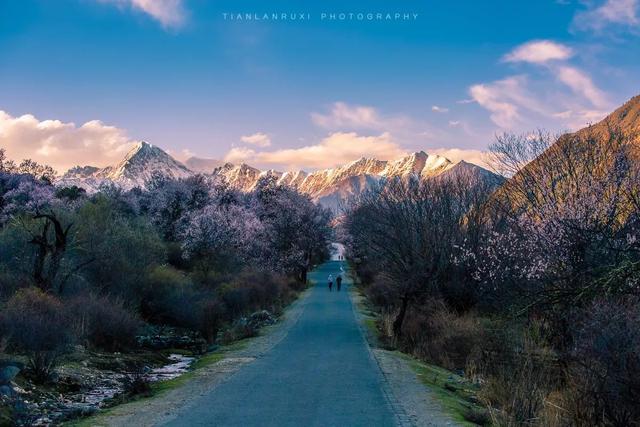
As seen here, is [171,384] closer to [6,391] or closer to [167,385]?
[167,385]

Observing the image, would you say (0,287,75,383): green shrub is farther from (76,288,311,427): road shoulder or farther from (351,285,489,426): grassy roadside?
(351,285,489,426): grassy roadside

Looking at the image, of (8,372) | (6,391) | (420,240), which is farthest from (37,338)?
(420,240)

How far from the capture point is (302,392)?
1361cm

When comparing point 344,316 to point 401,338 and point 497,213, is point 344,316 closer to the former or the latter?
point 401,338

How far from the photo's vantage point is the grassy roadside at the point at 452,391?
1180 centimetres

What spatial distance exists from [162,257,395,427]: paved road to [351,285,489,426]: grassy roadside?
4.18 ft

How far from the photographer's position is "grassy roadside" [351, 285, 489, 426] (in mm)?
11805

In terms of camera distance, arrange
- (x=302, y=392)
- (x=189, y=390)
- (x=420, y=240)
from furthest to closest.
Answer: (x=420, y=240) → (x=189, y=390) → (x=302, y=392)

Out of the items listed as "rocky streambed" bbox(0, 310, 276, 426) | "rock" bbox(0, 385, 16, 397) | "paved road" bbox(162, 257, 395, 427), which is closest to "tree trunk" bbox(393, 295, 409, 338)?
"paved road" bbox(162, 257, 395, 427)

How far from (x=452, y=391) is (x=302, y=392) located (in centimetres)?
406

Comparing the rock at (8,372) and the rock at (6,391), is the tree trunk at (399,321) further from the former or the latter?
the rock at (6,391)

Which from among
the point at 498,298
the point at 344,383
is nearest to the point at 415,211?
the point at 498,298

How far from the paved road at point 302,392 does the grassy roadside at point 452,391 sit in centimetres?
128

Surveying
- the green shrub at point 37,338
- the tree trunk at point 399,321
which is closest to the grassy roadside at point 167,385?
the green shrub at point 37,338
